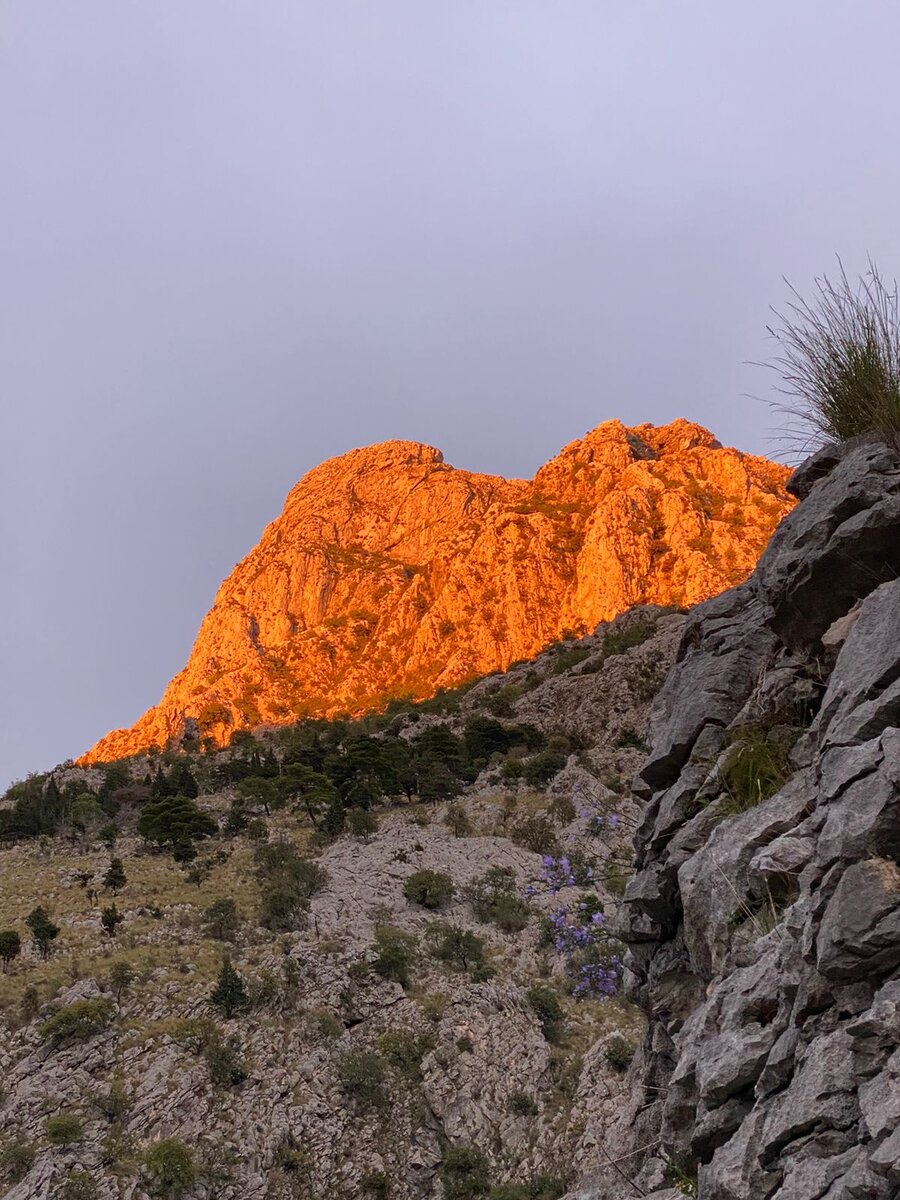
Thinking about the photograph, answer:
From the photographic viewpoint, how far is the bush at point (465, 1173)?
1823cm

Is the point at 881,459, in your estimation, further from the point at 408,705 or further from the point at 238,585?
the point at 238,585

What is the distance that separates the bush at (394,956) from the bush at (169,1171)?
847 centimetres

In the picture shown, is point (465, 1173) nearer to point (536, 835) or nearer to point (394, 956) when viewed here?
point (394, 956)

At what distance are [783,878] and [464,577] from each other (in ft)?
404

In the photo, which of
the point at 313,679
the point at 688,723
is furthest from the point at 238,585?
the point at 688,723

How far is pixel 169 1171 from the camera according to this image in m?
17.7

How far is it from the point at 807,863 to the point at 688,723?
312 centimetres

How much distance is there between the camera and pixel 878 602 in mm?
5648

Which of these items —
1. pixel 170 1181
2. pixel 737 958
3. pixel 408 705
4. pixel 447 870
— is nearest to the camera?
pixel 737 958

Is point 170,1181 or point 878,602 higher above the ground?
point 878,602

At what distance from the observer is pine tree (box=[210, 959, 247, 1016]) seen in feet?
78.1

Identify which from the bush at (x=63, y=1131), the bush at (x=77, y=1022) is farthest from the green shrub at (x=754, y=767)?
the bush at (x=77, y=1022)

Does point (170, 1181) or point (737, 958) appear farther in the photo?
point (170, 1181)

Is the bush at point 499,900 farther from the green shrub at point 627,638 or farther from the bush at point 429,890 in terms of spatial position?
the green shrub at point 627,638
